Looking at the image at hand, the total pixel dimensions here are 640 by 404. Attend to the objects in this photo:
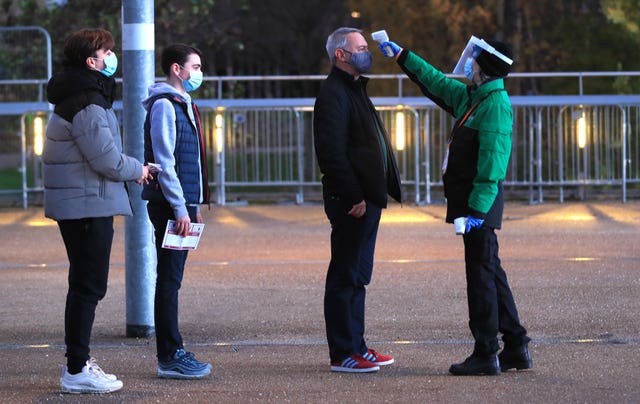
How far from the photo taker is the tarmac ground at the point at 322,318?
726 centimetres

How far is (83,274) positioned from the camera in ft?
23.4

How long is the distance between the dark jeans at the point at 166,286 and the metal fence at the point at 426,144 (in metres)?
12.5

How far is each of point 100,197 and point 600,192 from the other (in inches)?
587

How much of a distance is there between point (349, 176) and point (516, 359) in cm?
133

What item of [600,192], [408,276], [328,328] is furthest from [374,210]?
[600,192]

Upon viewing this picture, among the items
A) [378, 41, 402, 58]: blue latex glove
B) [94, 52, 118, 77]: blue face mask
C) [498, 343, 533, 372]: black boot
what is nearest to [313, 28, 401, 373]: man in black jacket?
[378, 41, 402, 58]: blue latex glove

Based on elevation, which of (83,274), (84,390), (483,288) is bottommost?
(84,390)

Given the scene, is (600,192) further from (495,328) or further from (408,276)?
(495,328)

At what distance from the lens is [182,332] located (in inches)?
361

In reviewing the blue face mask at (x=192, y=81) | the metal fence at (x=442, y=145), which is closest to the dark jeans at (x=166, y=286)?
the blue face mask at (x=192, y=81)

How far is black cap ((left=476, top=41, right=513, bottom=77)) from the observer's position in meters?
7.43

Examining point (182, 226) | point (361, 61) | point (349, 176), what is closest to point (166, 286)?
point (182, 226)

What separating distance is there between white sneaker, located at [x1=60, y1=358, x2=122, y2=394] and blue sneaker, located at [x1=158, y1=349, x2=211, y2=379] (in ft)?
1.26

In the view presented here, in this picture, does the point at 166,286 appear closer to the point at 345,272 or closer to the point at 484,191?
the point at 345,272
